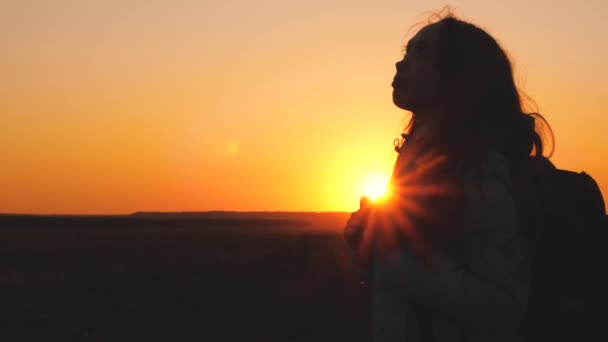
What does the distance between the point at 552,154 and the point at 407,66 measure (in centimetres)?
50

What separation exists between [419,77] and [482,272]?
665mm

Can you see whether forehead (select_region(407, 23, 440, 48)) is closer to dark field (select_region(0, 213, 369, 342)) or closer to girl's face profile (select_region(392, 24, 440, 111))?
girl's face profile (select_region(392, 24, 440, 111))

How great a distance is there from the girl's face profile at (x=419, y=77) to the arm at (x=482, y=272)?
15.6 inches

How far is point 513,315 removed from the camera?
2.36 m

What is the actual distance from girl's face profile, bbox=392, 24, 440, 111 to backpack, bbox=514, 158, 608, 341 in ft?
1.61

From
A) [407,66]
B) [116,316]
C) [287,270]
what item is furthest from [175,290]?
[407,66]

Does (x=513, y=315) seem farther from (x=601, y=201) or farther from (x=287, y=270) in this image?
(x=287, y=270)

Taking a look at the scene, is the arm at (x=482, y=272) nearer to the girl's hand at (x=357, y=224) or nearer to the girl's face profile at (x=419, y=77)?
the girl's hand at (x=357, y=224)

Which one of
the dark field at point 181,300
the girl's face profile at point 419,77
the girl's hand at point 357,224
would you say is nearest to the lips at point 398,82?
the girl's face profile at point 419,77

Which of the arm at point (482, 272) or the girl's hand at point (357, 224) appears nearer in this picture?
the arm at point (482, 272)

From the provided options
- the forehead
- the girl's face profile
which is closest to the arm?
the girl's face profile

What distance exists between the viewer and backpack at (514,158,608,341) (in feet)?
7.73

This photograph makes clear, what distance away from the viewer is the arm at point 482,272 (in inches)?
92.8

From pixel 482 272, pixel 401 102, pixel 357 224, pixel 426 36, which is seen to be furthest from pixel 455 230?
pixel 426 36
